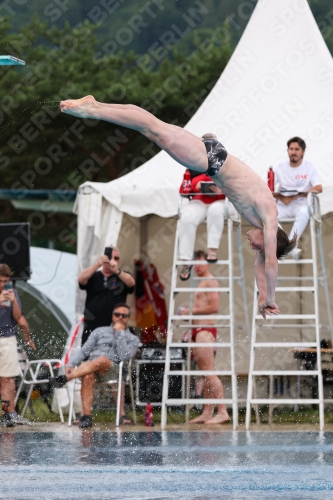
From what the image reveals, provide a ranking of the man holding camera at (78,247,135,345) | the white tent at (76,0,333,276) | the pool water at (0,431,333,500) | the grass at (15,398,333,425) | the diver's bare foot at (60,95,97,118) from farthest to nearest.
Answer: the white tent at (76,0,333,276) → the grass at (15,398,333,425) → the man holding camera at (78,247,135,345) → the diver's bare foot at (60,95,97,118) → the pool water at (0,431,333,500)

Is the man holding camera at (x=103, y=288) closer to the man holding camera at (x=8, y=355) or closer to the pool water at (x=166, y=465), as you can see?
the man holding camera at (x=8, y=355)

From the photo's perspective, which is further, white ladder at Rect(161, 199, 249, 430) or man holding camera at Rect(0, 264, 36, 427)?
man holding camera at Rect(0, 264, 36, 427)

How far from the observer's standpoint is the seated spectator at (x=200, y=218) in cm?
1161

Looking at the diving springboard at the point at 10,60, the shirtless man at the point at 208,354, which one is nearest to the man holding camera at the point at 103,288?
the shirtless man at the point at 208,354

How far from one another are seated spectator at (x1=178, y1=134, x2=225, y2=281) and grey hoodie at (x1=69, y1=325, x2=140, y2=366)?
3.34 feet

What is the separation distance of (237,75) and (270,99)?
71 cm

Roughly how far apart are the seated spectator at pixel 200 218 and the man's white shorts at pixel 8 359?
2137 mm

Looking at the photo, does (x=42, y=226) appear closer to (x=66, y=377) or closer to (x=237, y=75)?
(x=237, y=75)

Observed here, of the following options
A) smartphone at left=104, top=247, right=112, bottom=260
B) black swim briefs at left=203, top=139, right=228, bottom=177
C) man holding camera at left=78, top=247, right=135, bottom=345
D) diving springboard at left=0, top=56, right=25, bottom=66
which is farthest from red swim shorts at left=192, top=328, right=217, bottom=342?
diving springboard at left=0, top=56, right=25, bottom=66

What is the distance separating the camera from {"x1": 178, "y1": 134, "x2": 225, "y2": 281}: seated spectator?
1161 cm

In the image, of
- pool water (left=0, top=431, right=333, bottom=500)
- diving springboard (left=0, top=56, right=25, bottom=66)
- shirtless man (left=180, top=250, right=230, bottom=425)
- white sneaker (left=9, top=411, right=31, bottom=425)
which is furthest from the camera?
shirtless man (left=180, top=250, right=230, bottom=425)

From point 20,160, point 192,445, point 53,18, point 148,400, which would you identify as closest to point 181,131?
point 192,445

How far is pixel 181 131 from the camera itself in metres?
7.62

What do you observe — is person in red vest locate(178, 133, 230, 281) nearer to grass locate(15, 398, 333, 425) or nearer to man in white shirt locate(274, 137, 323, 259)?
man in white shirt locate(274, 137, 323, 259)
